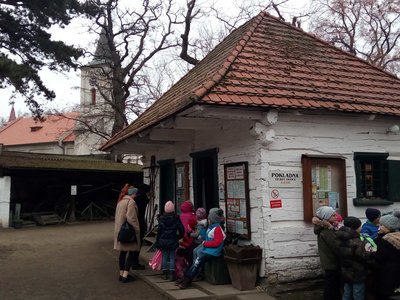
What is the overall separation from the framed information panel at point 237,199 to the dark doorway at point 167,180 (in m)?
2.91

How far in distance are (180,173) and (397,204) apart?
14.9 feet

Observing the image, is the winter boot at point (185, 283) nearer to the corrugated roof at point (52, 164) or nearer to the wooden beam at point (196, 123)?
the wooden beam at point (196, 123)

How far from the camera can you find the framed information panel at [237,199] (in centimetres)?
704

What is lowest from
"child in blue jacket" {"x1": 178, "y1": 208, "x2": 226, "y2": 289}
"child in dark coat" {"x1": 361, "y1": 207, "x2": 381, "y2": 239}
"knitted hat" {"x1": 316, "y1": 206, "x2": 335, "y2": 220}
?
"child in blue jacket" {"x1": 178, "y1": 208, "x2": 226, "y2": 289}

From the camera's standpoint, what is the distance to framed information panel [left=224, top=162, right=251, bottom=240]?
7041 millimetres

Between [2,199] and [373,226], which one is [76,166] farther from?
[373,226]

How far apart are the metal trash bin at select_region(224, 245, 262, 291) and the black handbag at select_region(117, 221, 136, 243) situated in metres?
1.75

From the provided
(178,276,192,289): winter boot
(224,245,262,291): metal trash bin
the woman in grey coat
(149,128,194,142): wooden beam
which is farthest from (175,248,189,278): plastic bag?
(149,128,194,142): wooden beam

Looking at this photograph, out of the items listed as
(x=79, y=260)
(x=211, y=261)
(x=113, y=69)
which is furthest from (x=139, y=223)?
(x=113, y=69)

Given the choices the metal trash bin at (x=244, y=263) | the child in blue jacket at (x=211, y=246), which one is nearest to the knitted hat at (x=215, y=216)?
the child in blue jacket at (x=211, y=246)

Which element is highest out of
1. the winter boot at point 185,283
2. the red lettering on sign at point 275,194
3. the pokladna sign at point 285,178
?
the pokladna sign at point 285,178

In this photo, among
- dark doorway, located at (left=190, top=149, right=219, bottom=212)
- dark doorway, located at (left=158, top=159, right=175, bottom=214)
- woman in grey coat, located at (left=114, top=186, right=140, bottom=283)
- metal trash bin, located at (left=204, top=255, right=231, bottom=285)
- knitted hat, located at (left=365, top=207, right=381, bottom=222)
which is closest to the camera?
knitted hat, located at (left=365, top=207, right=381, bottom=222)

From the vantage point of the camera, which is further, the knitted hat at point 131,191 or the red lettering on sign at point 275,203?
the knitted hat at point 131,191

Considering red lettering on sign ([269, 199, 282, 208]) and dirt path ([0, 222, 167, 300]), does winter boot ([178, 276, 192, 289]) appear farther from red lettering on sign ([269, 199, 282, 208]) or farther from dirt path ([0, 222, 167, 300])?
red lettering on sign ([269, 199, 282, 208])
